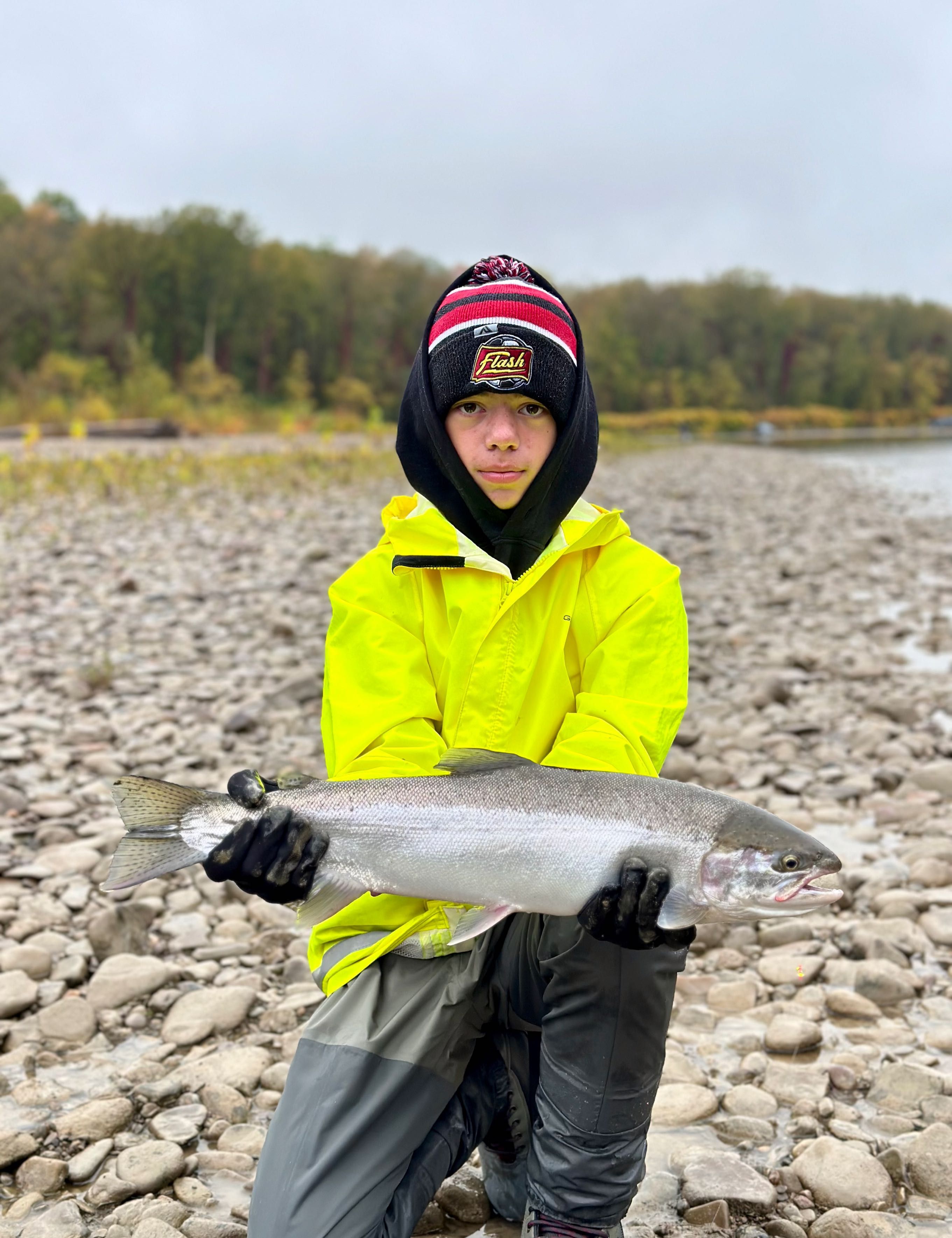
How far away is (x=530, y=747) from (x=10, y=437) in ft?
95.9

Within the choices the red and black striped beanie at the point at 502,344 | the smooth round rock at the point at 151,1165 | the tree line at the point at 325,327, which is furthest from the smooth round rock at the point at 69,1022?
the tree line at the point at 325,327

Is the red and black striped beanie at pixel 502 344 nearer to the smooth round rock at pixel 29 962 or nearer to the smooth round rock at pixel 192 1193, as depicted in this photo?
the smooth round rock at pixel 192 1193

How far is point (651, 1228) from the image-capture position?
2576 millimetres

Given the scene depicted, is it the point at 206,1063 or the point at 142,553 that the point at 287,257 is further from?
the point at 206,1063

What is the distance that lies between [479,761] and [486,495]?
0.83m

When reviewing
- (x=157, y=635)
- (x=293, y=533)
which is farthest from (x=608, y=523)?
(x=293, y=533)

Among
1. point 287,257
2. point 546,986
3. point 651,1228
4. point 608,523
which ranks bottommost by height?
point 651,1228

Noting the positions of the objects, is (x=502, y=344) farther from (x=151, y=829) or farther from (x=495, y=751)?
(x=151, y=829)

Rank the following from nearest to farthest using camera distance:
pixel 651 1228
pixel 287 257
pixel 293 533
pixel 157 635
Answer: pixel 651 1228
pixel 157 635
pixel 293 533
pixel 287 257

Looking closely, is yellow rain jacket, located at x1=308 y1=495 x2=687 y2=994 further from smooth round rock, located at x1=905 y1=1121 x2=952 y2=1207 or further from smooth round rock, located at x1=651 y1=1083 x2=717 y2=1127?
smooth round rock, located at x1=905 y1=1121 x2=952 y2=1207

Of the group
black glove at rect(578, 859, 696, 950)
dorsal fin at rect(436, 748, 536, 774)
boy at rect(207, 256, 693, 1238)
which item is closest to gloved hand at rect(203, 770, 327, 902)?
boy at rect(207, 256, 693, 1238)

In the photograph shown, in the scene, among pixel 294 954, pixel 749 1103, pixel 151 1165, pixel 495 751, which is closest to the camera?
pixel 495 751

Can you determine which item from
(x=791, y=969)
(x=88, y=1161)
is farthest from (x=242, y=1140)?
(x=791, y=969)

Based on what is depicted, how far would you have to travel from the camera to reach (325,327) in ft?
244
